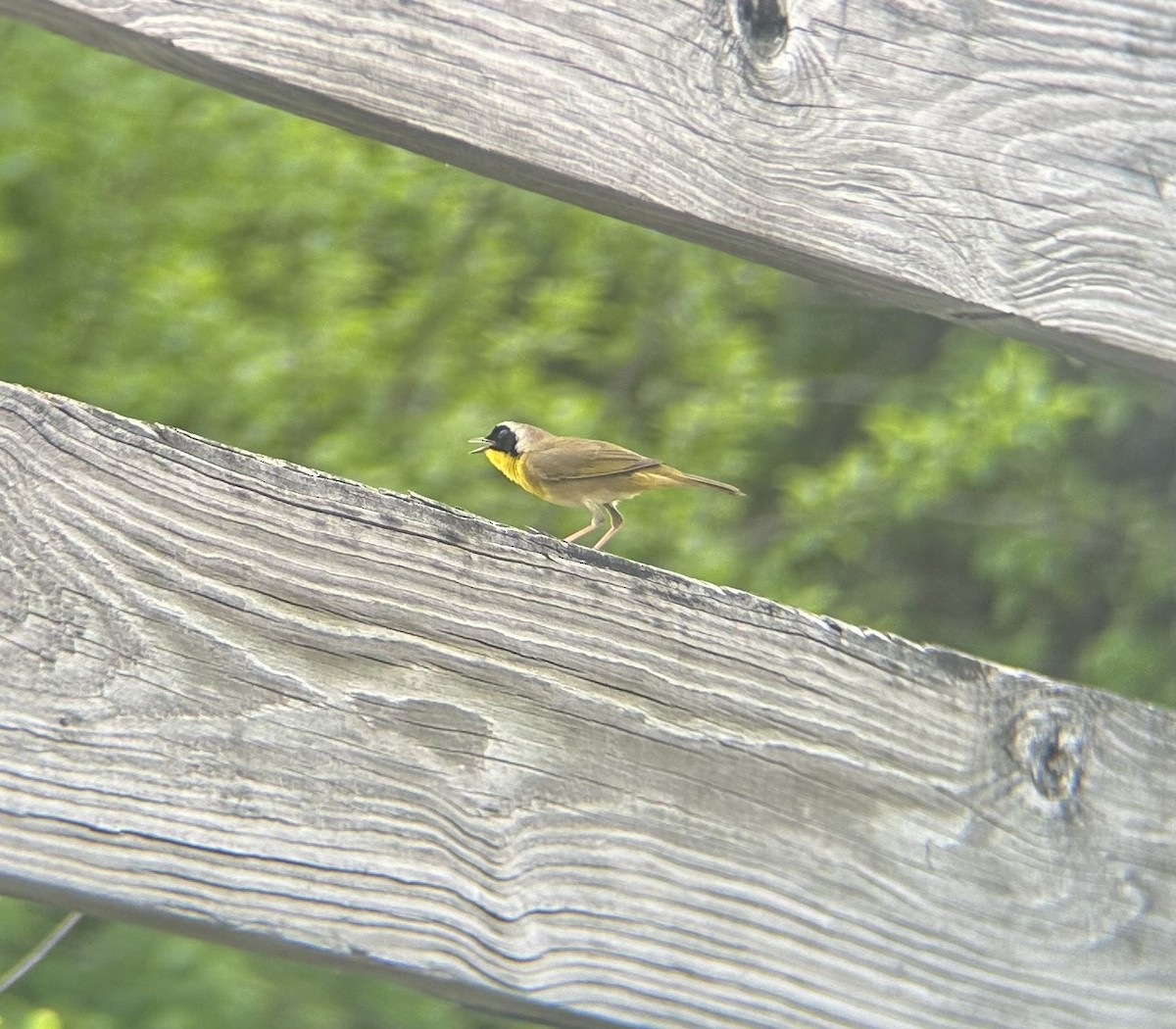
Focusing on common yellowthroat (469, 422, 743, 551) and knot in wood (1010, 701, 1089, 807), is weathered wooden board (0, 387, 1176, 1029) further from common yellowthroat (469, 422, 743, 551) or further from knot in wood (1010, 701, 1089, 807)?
common yellowthroat (469, 422, 743, 551)

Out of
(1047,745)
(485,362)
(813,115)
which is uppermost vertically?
(485,362)

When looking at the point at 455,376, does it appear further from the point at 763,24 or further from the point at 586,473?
the point at 763,24

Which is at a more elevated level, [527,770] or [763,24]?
[763,24]

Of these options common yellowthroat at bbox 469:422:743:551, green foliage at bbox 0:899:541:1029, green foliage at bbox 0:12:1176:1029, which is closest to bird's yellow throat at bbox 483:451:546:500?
common yellowthroat at bbox 469:422:743:551

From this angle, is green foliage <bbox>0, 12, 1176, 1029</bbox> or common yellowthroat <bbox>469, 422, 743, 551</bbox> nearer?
common yellowthroat <bbox>469, 422, 743, 551</bbox>

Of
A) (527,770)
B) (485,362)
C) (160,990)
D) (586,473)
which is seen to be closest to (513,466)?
(586,473)

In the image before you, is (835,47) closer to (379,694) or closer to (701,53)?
(701,53)

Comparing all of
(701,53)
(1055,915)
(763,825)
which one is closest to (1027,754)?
(1055,915)

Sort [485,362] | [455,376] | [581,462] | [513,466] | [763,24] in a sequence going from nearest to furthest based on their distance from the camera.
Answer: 1. [763,24]
2. [581,462]
3. [513,466]
4. [455,376]
5. [485,362]
